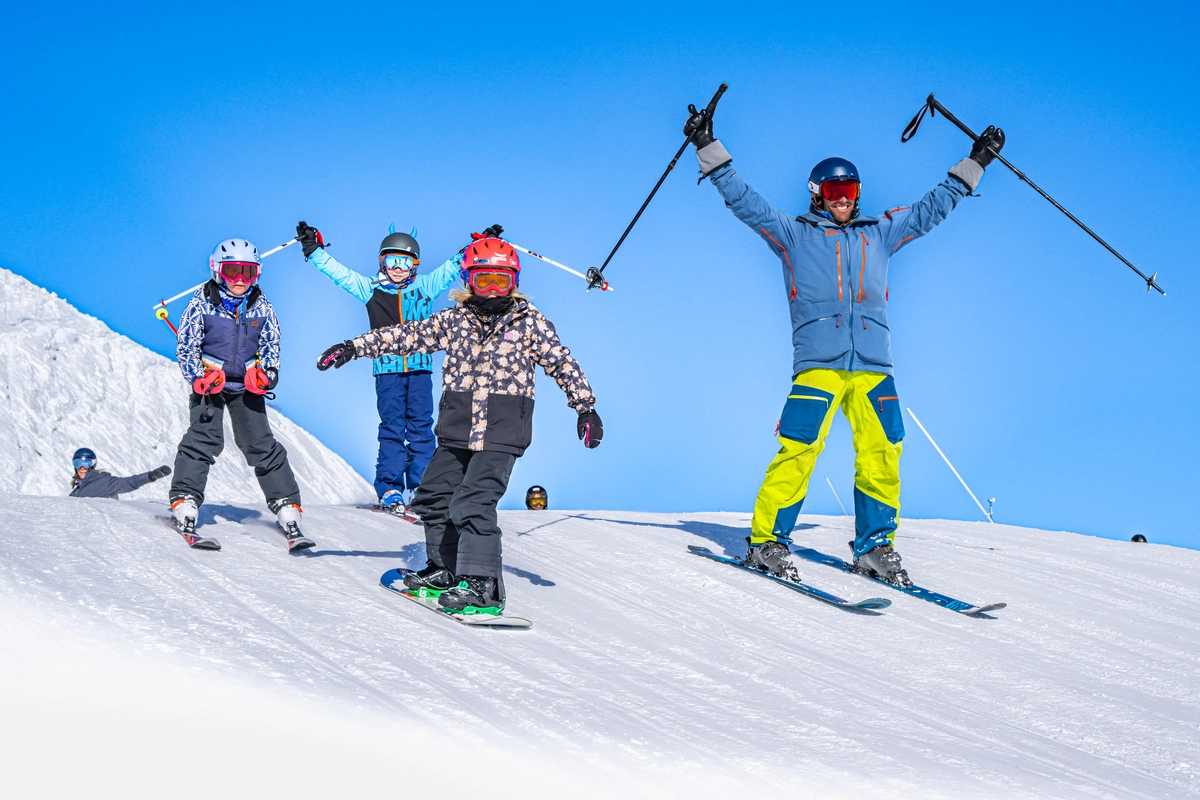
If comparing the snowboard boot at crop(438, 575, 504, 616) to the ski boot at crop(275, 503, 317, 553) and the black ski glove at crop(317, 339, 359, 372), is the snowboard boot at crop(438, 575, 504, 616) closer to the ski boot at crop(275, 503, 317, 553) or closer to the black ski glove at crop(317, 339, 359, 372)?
the black ski glove at crop(317, 339, 359, 372)

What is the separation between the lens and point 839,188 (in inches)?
227

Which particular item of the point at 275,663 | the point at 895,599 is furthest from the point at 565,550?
the point at 275,663

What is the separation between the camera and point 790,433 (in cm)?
563

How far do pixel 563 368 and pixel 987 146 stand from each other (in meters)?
3.17

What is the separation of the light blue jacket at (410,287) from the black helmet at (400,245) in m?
0.22

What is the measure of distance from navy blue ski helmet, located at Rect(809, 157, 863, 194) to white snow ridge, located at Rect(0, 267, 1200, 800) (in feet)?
7.47

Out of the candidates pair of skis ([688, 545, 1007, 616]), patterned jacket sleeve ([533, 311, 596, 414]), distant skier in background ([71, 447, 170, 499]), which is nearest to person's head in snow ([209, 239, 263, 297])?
patterned jacket sleeve ([533, 311, 596, 414])

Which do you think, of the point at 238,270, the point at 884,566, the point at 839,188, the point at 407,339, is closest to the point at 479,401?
the point at 407,339

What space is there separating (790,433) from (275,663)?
335 cm

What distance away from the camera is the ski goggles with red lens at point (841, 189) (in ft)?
18.9

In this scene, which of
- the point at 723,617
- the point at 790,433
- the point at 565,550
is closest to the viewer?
the point at 723,617

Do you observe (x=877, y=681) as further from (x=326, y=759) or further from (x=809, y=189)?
(x=809, y=189)

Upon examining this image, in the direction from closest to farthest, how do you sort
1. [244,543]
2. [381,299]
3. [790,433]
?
[244,543] → [790,433] → [381,299]

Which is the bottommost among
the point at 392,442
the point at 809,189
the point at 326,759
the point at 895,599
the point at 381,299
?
the point at 326,759
